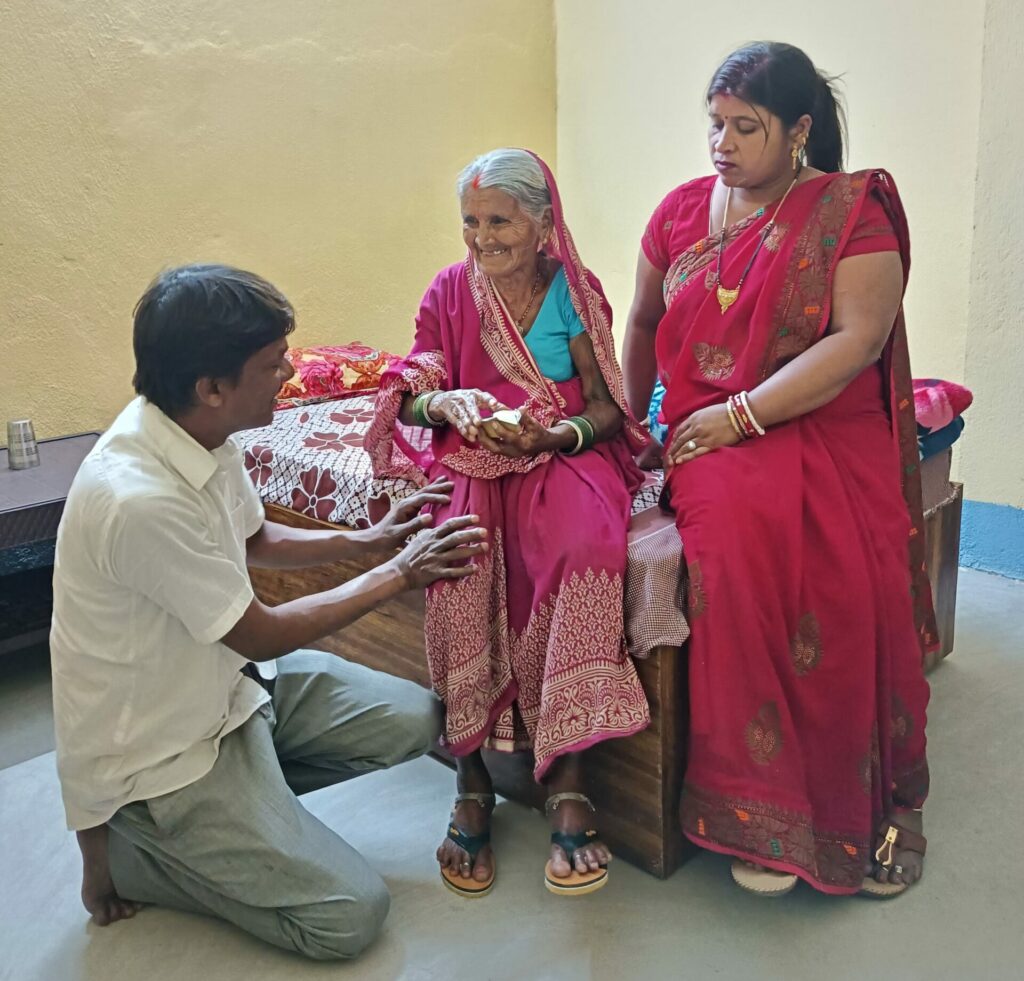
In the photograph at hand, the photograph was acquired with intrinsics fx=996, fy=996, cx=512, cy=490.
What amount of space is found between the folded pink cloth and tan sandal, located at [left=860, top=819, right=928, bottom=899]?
1.07 meters

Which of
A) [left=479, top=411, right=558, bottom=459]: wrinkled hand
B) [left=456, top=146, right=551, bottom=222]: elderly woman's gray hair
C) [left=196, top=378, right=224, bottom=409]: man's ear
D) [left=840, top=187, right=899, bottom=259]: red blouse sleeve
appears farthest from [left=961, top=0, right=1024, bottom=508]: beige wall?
[left=196, top=378, right=224, bottom=409]: man's ear

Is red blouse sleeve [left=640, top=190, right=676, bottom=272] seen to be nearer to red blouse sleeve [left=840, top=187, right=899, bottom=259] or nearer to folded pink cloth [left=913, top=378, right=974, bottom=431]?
red blouse sleeve [left=840, top=187, right=899, bottom=259]

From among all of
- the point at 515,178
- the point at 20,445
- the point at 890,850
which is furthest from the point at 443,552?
the point at 20,445

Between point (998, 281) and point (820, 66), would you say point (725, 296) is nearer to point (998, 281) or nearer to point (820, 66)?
point (998, 281)

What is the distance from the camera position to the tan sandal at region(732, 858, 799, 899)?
1.78m

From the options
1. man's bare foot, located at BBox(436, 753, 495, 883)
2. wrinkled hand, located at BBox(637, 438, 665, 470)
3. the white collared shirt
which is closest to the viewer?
the white collared shirt

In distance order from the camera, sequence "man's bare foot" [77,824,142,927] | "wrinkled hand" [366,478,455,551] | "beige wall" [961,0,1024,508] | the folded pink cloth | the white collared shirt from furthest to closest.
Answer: "beige wall" [961,0,1024,508] → the folded pink cloth → "wrinkled hand" [366,478,455,551] → "man's bare foot" [77,824,142,927] → the white collared shirt

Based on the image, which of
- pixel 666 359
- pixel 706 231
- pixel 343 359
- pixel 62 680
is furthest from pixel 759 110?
pixel 343 359

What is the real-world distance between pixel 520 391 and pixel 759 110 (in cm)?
73

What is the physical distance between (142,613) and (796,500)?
119 centimetres

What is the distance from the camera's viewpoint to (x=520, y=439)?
1.99m

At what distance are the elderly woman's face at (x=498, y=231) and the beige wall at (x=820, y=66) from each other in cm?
194

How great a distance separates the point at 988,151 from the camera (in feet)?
10.4

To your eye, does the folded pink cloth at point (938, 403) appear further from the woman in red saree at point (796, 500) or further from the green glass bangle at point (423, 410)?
the green glass bangle at point (423, 410)
